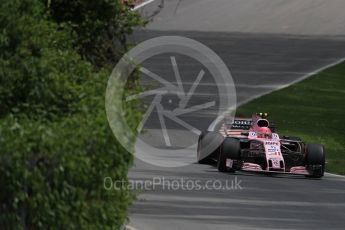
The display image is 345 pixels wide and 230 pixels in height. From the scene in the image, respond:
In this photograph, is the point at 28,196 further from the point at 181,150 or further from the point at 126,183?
the point at 181,150

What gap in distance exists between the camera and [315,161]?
2392 centimetres

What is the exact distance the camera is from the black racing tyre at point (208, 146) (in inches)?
1004

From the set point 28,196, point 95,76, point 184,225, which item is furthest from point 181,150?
point 28,196

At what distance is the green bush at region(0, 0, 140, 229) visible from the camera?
896 cm

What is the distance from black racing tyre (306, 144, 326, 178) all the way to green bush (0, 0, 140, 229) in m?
12.6

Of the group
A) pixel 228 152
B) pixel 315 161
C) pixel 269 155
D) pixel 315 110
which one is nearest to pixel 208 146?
pixel 228 152

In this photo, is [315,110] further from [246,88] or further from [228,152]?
[228,152]

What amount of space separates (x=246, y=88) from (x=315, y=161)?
1979 cm

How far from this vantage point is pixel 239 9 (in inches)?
2281

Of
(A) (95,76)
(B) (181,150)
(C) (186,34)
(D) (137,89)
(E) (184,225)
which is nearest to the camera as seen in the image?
(A) (95,76)

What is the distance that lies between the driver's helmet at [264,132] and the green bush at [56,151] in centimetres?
1337

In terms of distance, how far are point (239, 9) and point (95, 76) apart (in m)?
46.8

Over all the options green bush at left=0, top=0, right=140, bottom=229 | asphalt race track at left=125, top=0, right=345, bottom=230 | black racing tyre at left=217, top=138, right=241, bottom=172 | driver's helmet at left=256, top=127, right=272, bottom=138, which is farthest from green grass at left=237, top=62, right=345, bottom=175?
green bush at left=0, top=0, right=140, bottom=229

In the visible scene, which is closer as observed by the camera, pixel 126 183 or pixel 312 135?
pixel 126 183
